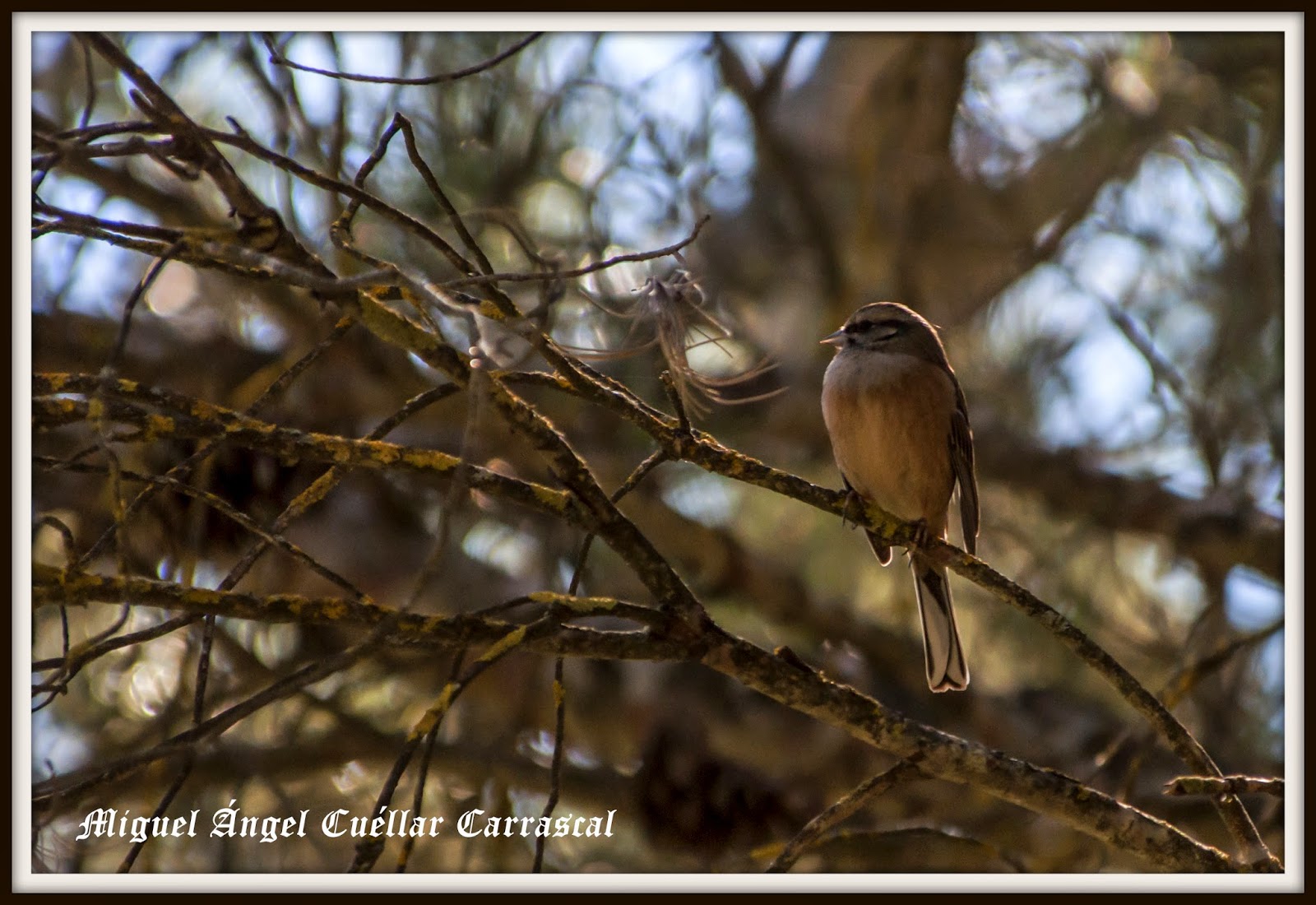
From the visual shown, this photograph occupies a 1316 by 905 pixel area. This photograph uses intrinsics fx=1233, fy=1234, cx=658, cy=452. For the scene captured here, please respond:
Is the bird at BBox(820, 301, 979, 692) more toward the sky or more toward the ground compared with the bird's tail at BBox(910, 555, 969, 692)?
more toward the sky

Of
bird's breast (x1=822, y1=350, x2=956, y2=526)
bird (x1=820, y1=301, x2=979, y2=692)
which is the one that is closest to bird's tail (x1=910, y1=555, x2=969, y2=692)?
bird (x1=820, y1=301, x2=979, y2=692)

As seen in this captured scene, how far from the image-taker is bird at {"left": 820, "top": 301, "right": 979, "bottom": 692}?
419cm

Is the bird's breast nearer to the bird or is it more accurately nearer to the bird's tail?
the bird

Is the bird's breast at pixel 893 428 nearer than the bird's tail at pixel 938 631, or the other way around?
the bird's tail at pixel 938 631

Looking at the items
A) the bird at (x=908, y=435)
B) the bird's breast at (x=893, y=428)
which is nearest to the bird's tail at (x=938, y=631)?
the bird at (x=908, y=435)

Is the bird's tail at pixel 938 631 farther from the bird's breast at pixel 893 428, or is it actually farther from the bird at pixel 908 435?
the bird's breast at pixel 893 428

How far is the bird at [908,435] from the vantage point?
419cm

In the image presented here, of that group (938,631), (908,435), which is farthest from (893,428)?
(938,631)

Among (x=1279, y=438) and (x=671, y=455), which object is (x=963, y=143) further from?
(x=671, y=455)

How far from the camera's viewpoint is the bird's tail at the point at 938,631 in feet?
13.3

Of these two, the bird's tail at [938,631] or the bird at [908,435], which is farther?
the bird at [908,435]

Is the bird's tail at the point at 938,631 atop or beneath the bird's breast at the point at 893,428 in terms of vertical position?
beneath

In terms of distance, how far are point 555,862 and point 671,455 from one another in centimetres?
331

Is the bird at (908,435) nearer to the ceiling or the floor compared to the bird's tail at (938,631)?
nearer to the ceiling
